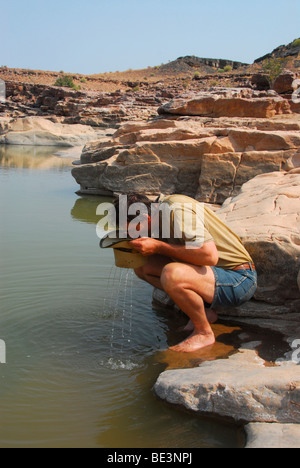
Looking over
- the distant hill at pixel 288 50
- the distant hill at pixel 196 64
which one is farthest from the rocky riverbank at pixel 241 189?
the distant hill at pixel 196 64

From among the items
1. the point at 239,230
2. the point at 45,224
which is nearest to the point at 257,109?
the point at 45,224

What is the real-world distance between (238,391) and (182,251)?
1119 millimetres

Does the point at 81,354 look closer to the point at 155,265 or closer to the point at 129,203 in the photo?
the point at 155,265

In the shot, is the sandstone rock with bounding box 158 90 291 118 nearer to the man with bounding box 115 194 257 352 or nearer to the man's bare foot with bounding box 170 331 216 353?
the man with bounding box 115 194 257 352

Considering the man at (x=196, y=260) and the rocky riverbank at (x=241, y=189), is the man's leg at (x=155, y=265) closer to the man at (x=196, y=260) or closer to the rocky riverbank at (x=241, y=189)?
the man at (x=196, y=260)

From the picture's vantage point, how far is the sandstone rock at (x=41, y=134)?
24.7 metres

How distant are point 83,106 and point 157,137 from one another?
21.8 m

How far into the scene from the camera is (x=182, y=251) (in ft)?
11.4

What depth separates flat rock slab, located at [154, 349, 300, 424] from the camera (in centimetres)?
257

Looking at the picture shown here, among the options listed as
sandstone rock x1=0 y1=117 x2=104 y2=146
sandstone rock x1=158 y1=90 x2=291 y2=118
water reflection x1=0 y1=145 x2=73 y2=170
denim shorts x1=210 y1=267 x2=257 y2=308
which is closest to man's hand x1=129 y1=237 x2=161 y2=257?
denim shorts x1=210 y1=267 x2=257 y2=308

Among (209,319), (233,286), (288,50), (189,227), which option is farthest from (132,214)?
(288,50)

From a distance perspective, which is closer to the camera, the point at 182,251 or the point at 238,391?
the point at 238,391
